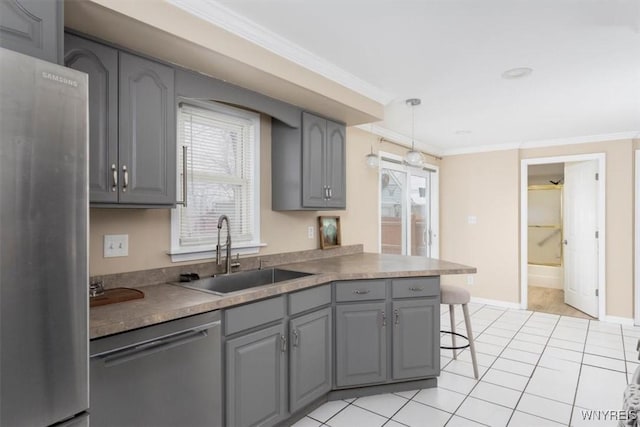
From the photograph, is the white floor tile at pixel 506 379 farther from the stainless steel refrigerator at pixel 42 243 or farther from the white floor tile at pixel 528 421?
the stainless steel refrigerator at pixel 42 243

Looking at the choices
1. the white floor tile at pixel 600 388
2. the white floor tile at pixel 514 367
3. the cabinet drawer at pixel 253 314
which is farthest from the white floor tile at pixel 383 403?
the white floor tile at pixel 600 388

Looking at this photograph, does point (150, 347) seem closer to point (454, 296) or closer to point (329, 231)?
point (329, 231)

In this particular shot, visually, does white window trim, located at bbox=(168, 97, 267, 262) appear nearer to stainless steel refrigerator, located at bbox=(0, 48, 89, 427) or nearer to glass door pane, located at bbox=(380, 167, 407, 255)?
stainless steel refrigerator, located at bbox=(0, 48, 89, 427)

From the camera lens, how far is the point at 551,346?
363cm

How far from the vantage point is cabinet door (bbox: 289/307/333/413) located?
7.21ft

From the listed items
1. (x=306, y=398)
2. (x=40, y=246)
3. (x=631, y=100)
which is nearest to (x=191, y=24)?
(x=40, y=246)

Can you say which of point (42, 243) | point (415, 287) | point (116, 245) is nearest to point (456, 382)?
point (415, 287)

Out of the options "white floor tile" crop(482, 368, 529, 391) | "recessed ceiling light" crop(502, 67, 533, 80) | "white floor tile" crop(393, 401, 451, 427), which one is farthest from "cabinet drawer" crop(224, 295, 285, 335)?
"recessed ceiling light" crop(502, 67, 533, 80)

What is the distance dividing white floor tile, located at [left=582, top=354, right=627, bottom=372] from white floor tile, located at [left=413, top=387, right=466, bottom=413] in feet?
5.03

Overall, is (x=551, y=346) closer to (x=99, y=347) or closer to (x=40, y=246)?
(x=99, y=347)

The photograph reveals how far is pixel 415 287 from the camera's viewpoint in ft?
8.69

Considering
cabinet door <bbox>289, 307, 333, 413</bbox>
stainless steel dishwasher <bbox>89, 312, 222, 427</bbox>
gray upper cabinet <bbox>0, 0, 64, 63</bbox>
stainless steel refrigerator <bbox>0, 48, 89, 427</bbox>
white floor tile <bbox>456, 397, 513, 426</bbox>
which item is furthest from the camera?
white floor tile <bbox>456, 397, 513, 426</bbox>

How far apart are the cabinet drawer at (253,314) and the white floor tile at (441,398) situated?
1333mm

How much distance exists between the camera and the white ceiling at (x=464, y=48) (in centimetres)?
184
